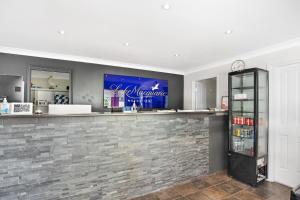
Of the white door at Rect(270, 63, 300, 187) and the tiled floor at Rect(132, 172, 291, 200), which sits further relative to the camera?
the white door at Rect(270, 63, 300, 187)

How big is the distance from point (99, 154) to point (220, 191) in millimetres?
2023

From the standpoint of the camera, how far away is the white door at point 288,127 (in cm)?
287

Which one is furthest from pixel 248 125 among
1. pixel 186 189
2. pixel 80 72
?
pixel 80 72

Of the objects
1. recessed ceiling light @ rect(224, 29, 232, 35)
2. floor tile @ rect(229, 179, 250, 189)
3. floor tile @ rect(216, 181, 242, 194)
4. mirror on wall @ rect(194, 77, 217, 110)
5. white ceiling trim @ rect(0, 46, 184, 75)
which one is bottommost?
floor tile @ rect(229, 179, 250, 189)

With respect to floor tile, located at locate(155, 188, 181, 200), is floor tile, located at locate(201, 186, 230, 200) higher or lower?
lower

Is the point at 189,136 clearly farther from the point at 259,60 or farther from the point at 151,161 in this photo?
the point at 259,60

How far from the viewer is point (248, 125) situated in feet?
10.5

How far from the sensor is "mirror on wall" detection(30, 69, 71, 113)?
381 cm

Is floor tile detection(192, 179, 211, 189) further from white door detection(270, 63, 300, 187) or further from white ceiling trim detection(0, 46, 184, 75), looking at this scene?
white ceiling trim detection(0, 46, 184, 75)

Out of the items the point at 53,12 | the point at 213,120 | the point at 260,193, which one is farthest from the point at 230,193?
the point at 53,12

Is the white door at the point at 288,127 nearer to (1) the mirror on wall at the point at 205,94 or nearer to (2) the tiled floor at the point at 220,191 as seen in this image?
(2) the tiled floor at the point at 220,191

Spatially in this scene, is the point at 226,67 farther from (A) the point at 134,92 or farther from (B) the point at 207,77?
(A) the point at 134,92

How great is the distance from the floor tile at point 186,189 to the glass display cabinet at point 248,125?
96 cm

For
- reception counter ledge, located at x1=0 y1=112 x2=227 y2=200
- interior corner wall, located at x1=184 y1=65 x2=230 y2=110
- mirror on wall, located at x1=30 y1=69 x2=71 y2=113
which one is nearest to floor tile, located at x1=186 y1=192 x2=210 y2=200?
reception counter ledge, located at x1=0 y1=112 x2=227 y2=200
